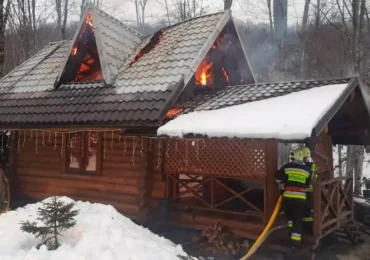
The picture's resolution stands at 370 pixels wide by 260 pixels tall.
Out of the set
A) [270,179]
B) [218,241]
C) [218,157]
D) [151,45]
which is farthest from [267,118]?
[151,45]

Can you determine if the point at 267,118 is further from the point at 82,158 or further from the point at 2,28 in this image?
the point at 2,28

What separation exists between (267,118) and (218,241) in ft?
9.01

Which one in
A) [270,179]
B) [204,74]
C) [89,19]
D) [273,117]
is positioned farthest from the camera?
[89,19]

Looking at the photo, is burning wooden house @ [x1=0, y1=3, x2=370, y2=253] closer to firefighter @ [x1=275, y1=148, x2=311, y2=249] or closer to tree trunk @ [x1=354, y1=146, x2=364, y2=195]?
firefighter @ [x1=275, y1=148, x2=311, y2=249]

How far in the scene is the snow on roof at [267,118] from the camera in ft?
20.8

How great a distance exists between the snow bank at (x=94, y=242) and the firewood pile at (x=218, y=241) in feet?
2.72

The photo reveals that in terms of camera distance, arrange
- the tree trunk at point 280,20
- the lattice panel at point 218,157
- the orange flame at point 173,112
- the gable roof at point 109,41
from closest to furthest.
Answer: the lattice panel at point 218,157
the orange flame at point 173,112
the gable roof at point 109,41
the tree trunk at point 280,20

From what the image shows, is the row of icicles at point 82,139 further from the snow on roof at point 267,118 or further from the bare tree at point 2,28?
the bare tree at point 2,28

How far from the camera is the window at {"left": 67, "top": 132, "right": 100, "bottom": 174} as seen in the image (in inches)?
385

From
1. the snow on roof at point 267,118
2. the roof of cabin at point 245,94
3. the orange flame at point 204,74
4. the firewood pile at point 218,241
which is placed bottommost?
the firewood pile at point 218,241

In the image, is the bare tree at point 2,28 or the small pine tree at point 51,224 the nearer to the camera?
the small pine tree at point 51,224

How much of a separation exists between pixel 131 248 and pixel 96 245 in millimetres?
586

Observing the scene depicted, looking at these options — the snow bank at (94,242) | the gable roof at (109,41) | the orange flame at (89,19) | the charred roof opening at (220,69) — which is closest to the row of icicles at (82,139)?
the charred roof opening at (220,69)

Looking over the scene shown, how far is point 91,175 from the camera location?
962 cm
